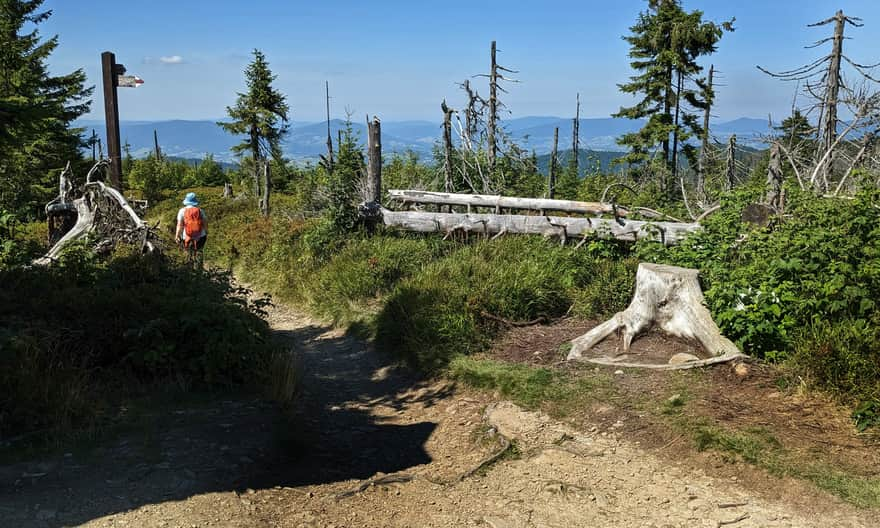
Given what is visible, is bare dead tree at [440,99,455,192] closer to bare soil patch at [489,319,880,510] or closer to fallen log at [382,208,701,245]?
fallen log at [382,208,701,245]

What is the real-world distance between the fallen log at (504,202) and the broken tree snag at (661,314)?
416 cm

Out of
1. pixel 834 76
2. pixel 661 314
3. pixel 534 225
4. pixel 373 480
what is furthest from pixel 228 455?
pixel 834 76

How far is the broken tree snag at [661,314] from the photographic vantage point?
6.94 meters

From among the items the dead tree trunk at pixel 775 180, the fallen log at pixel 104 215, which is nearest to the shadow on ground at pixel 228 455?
the fallen log at pixel 104 215

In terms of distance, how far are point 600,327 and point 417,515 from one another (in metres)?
3.77

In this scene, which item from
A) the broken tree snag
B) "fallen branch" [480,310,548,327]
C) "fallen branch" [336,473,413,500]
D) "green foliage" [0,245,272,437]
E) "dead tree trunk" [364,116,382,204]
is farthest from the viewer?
"dead tree trunk" [364,116,382,204]

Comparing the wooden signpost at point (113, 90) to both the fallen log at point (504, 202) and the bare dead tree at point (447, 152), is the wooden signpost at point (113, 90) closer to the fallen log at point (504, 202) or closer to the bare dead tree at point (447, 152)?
the fallen log at point (504, 202)

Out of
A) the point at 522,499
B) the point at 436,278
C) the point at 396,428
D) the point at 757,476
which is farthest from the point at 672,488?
the point at 436,278

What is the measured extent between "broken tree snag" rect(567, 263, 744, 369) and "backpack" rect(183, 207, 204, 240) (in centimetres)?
693

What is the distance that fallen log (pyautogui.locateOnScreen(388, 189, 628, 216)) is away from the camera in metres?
12.5

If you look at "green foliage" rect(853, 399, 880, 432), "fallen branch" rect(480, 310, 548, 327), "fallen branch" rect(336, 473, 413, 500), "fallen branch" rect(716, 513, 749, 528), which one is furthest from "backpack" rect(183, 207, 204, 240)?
"green foliage" rect(853, 399, 880, 432)

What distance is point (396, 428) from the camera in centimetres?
651

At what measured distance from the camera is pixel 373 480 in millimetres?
4918

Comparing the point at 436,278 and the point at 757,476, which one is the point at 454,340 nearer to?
the point at 436,278
